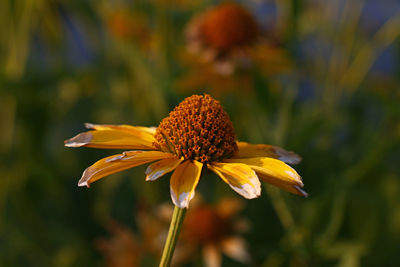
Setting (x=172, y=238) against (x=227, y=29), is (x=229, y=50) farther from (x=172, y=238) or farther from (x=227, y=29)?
(x=172, y=238)

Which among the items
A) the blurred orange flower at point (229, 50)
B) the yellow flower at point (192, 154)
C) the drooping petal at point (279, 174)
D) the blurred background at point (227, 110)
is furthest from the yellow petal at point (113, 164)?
the blurred orange flower at point (229, 50)

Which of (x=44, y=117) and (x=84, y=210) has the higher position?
(x=44, y=117)

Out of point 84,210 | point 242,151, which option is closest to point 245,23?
point 242,151

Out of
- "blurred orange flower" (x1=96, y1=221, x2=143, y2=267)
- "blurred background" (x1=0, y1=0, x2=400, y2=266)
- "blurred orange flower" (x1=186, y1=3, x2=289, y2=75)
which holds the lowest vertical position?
"blurred orange flower" (x1=96, y1=221, x2=143, y2=267)

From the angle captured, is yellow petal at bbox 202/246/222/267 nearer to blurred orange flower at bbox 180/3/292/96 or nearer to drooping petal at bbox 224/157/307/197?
blurred orange flower at bbox 180/3/292/96

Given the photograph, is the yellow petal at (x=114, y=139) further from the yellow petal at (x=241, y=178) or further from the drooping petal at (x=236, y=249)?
the drooping petal at (x=236, y=249)

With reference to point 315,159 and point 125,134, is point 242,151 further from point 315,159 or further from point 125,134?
point 315,159

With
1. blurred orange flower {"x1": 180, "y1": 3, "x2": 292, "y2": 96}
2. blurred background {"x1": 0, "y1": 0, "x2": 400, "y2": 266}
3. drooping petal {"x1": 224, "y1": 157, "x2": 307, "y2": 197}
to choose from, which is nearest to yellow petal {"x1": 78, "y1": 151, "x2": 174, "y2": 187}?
drooping petal {"x1": 224, "y1": 157, "x2": 307, "y2": 197}
